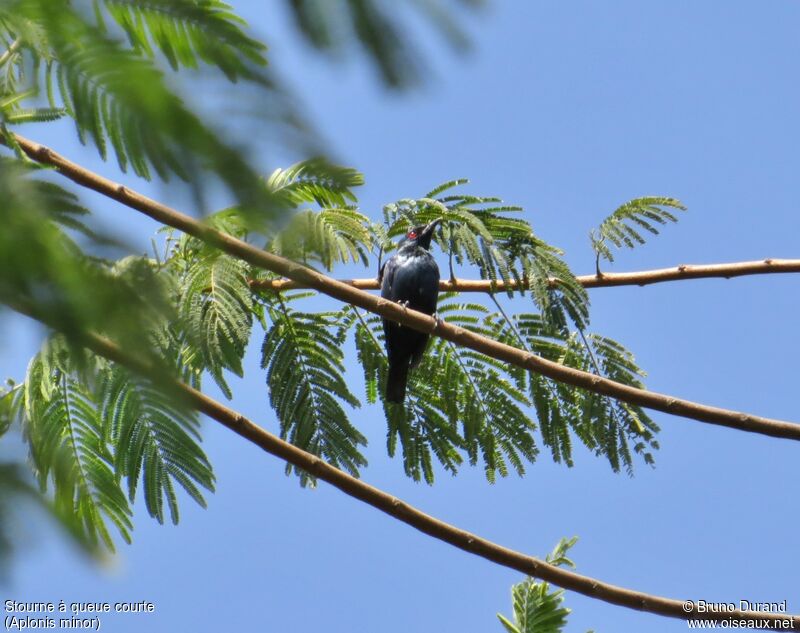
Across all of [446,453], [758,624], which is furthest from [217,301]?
[758,624]

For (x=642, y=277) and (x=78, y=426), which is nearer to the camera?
(x=78, y=426)

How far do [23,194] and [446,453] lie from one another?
16.6 feet

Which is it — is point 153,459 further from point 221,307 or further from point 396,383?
point 396,383

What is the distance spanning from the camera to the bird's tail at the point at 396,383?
5.85 m

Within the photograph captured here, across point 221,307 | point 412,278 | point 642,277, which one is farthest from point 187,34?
point 412,278

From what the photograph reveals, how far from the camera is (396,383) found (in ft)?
19.2

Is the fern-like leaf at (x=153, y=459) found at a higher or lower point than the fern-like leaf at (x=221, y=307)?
lower

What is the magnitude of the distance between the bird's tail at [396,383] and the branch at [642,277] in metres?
0.67

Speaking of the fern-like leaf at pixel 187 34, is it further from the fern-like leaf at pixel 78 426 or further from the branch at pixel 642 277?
the branch at pixel 642 277

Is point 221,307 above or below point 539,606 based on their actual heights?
above

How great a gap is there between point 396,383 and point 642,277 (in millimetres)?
1596

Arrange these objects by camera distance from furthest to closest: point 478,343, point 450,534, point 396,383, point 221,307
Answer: point 396,383 → point 221,307 → point 478,343 → point 450,534

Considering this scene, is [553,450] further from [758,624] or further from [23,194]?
[23,194]

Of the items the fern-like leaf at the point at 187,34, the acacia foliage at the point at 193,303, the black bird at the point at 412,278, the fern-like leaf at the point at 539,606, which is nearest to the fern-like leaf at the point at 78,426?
the acacia foliage at the point at 193,303
